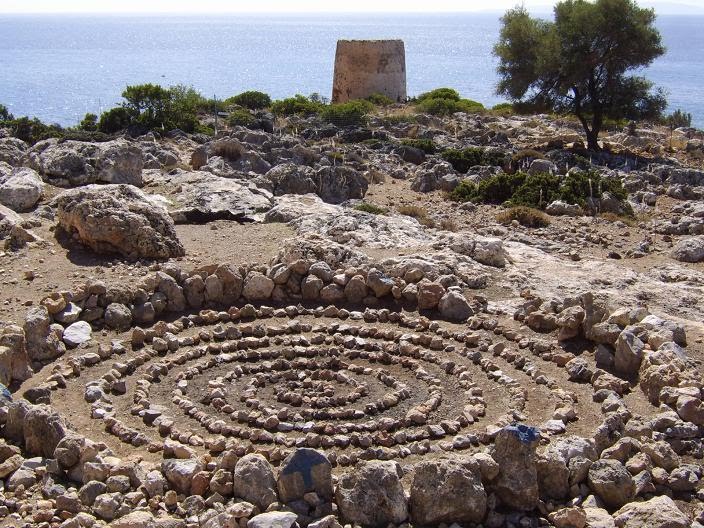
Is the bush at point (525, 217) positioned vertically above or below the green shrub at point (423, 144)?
below

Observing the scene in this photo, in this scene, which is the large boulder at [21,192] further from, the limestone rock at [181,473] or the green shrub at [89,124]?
the green shrub at [89,124]

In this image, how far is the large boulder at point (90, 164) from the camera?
19344mm

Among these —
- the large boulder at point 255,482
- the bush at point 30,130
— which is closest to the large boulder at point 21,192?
the large boulder at point 255,482

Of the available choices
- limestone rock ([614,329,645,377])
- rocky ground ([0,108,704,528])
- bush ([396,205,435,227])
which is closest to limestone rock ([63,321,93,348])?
rocky ground ([0,108,704,528])

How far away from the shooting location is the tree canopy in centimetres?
3306

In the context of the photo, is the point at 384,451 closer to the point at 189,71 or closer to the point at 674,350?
the point at 674,350

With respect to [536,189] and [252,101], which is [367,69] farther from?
[536,189]

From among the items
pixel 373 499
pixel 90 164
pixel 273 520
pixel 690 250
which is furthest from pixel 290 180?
pixel 273 520

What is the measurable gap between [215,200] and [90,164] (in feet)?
12.9

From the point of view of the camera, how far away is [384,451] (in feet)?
29.4

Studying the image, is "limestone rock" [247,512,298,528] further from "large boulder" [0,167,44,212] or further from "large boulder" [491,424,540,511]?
"large boulder" [0,167,44,212]

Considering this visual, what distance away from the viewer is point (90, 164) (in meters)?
19.8

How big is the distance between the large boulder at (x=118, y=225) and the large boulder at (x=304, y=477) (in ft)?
24.0

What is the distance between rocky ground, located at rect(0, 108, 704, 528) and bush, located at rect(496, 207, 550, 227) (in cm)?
27
